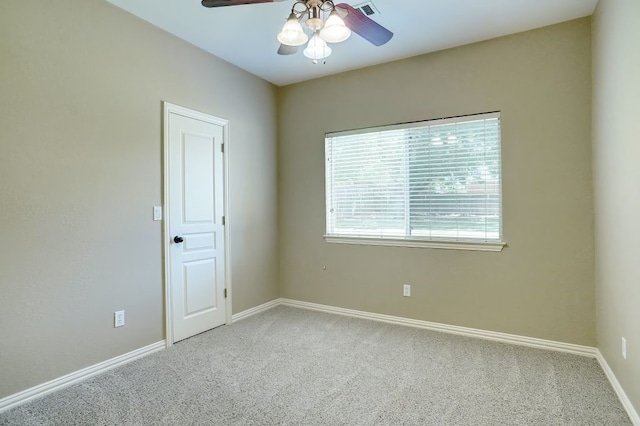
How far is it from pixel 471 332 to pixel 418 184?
1.48 meters

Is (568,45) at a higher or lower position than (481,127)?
higher

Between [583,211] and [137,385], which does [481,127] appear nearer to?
[583,211]

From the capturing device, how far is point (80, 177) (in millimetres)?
2430

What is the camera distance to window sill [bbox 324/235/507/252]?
3.11 metres

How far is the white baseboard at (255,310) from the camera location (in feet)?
12.1

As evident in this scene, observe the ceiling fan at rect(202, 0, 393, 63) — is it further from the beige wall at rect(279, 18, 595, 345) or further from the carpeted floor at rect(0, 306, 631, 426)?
the carpeted floor at rect(0, 306, 631, 426)

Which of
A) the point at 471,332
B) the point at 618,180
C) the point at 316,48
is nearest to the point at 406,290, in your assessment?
the point at 471,332

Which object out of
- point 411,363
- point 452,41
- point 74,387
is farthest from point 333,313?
point 452,41

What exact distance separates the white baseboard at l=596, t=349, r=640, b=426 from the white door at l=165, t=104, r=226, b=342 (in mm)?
3176

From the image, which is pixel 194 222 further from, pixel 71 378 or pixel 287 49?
pixel 287 49

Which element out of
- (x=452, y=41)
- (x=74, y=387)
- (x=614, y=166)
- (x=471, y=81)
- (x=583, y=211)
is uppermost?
(x=452, y=41)

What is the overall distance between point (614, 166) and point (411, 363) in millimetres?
1930

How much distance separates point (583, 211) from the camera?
2.76 m

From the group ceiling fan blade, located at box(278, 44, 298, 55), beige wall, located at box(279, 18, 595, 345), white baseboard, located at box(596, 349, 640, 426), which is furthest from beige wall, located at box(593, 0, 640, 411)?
ceiling fan blade, located at box(278, 44, 298, 55)
